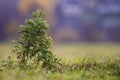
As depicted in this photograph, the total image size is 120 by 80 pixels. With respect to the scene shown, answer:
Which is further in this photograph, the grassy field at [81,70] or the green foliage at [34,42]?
the green foliage at [34,42]

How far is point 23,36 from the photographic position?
6.91 meters

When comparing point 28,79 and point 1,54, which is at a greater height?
point 1,54

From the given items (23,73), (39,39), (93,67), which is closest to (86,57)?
(93,67)

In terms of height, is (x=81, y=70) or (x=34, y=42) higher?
(x=34, y=42)

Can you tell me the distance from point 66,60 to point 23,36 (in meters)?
1.07

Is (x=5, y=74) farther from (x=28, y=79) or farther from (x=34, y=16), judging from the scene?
(x=34, y=16)

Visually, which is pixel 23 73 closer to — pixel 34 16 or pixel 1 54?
pixel 34 16

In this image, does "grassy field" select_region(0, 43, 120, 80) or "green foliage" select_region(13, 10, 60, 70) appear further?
"green foliage" select_region(13, 10, 60, 70)

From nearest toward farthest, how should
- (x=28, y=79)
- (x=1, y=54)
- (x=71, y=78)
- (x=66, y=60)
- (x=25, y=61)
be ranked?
(x=28, y=79) → (x=71, y=78) → (x=25, y=61) → (x=66, y=60) → (x=1, y=54)

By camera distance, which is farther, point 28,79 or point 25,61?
point 25,61

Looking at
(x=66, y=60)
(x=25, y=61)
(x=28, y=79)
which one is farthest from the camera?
(x=66, y=60)

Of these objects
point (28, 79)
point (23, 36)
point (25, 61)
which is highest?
point (23, 36)

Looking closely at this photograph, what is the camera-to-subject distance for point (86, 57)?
293 inches

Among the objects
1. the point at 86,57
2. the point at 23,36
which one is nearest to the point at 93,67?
the point at 86,57
